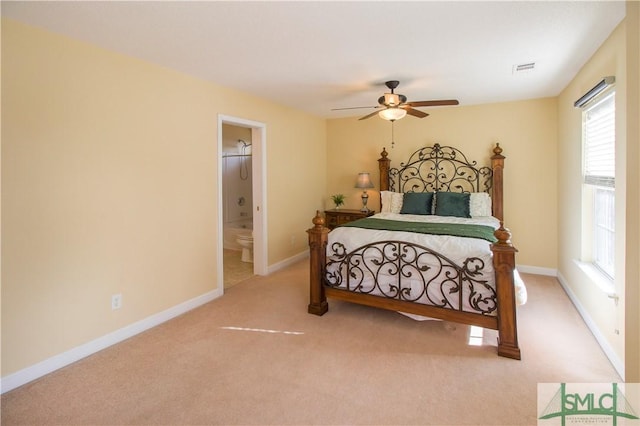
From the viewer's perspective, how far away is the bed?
2.46 meters

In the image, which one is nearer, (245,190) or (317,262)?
(317,262)

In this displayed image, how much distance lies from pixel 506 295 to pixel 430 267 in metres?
0.58

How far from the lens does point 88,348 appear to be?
8.34ft

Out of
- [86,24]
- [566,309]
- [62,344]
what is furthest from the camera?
[566,309]

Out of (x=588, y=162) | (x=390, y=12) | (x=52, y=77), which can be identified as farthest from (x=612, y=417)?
(x=52, y=77)

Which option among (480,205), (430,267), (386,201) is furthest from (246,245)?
(480,205)

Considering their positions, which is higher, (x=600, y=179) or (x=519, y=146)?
(x=519, y=146)

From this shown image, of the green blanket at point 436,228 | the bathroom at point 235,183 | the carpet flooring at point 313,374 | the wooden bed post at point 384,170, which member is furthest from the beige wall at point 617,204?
the bathroom at point 235,183

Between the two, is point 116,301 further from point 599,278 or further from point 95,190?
point 599,278

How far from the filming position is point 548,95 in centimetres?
419

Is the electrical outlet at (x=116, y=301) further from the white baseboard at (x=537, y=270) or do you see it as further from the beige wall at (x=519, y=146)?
the white baseboard at (x=537, y=270)

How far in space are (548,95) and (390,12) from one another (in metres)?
3.20

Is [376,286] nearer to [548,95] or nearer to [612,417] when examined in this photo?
[612,417]

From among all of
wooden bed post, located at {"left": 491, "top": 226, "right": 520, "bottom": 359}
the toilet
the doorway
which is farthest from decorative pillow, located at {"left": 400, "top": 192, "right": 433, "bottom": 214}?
the toilet
